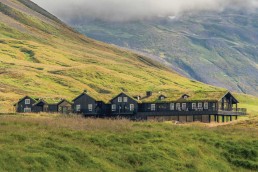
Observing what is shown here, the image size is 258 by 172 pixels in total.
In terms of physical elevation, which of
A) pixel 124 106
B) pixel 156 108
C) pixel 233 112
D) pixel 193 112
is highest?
pixel 124 106

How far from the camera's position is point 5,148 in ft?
177

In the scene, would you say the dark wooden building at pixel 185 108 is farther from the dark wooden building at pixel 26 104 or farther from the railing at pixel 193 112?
the dark wooden building at pixel 26 104

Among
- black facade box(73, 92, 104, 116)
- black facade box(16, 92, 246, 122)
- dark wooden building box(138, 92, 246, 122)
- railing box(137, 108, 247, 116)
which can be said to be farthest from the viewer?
black facade box(73, 92, 104, 116)

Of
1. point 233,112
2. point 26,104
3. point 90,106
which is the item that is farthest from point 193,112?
point 26,104

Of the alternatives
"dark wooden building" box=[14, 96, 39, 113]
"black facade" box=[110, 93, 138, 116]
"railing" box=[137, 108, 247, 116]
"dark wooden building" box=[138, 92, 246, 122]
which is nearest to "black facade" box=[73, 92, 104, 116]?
"black facade" box=[110, 93, 138, 116]

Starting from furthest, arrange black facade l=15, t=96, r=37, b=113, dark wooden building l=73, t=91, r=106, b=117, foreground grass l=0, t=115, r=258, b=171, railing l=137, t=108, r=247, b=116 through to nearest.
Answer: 1. black facade l=15, t=96, r=37, b=113
2. dark wooden building l=73, t=91, r=106, b=117
3. railing l=137, t=108, r=247, b=116
4. foreground grass l=0, t=115, r=258, b=171

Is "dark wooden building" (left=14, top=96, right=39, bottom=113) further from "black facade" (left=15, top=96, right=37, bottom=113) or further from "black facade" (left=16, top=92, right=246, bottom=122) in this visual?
"black facade" (left=16, top=92, right=246, bottom=122)

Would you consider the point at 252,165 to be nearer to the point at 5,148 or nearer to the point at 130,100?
the point at 5,148

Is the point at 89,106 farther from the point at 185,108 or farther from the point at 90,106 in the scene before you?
the point at 185,108

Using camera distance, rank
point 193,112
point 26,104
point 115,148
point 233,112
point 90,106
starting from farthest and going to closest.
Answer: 1. point 26,104
2. point 90,106
3. point 233,112
4. point 193,112
5. point 115,148

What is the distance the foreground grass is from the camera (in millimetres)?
53688

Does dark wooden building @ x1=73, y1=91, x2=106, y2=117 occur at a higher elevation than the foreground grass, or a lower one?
higher

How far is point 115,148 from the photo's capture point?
6066 cm

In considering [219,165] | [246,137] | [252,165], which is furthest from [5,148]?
[246,137]
